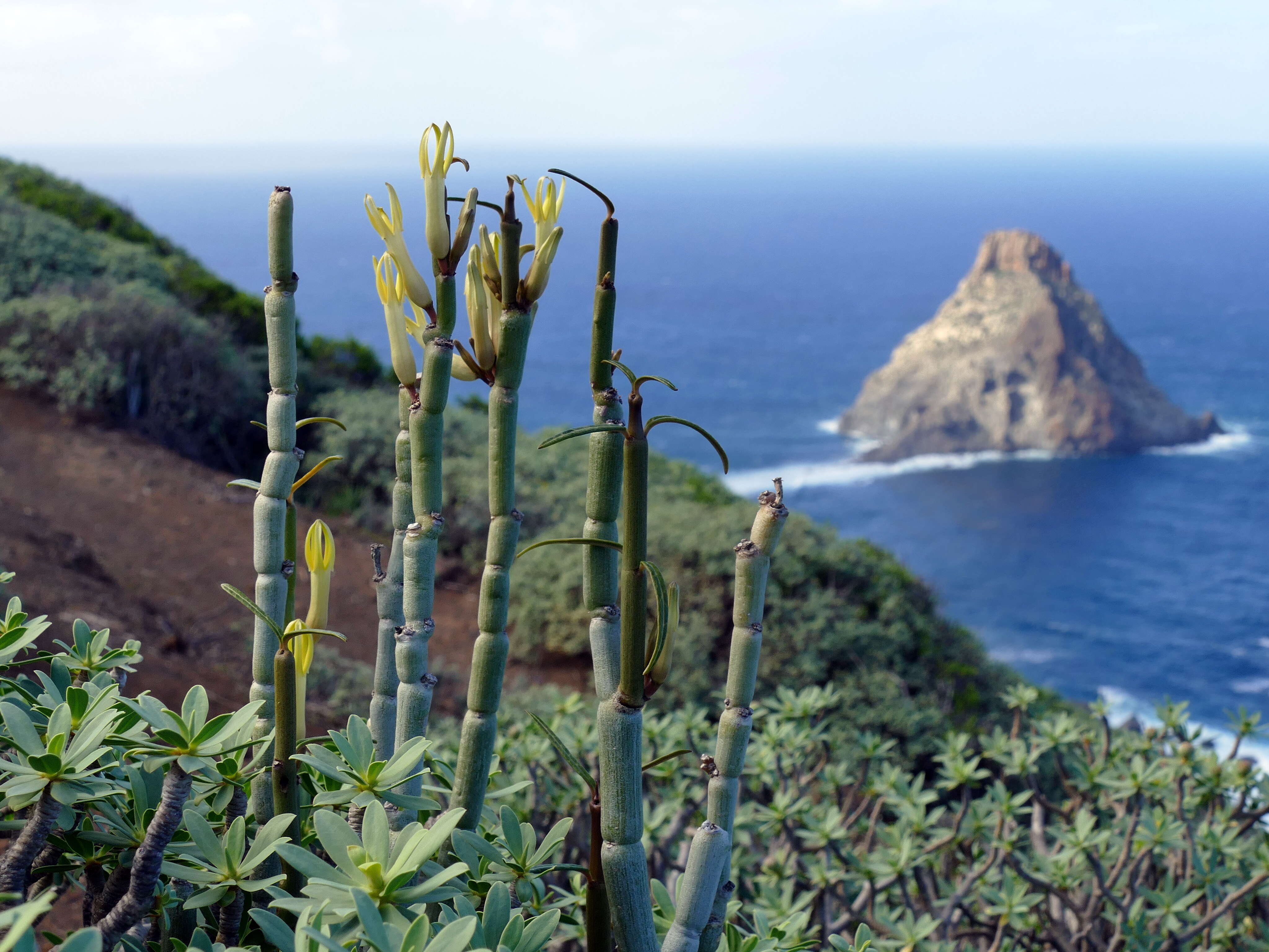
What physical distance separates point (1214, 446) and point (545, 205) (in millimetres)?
63345

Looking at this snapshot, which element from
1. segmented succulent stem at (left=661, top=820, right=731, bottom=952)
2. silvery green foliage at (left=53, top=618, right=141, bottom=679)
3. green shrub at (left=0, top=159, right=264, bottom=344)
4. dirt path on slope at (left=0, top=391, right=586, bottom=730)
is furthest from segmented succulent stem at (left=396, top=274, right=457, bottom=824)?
green shrub at (left=0, top=159, right=264, bottom=344)

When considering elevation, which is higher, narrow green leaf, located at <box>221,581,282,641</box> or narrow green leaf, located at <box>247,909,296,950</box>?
narrow green leaf, located at <box>221,581,282,641</box>

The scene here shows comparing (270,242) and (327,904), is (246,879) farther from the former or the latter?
(270,242)

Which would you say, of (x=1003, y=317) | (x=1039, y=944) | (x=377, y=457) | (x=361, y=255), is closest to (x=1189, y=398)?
(x=1003, y=317)

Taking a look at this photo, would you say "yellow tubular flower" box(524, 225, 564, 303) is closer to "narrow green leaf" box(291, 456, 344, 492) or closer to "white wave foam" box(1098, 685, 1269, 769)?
"narrow green leaf" box(291, 456, 344, 492)

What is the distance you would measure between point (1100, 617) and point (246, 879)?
3959cm

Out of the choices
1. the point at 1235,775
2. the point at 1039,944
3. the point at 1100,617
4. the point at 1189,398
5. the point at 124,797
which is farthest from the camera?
the point at 1189,398

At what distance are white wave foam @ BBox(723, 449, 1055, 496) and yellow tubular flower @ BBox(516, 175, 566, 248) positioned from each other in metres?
47.2

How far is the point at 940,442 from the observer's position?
5331 cm

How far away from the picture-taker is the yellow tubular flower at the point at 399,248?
107 cm

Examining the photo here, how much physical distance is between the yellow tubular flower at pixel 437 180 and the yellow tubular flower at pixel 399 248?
4 centimetres

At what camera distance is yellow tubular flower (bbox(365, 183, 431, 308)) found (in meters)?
1.07

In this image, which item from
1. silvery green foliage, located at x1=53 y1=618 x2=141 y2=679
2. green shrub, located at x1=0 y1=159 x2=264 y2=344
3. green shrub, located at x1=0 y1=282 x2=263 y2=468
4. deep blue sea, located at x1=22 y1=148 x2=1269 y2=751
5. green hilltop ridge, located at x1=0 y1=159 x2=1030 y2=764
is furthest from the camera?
deep blue sea, located at x1=22 y1=148 x2=1269 y2=751

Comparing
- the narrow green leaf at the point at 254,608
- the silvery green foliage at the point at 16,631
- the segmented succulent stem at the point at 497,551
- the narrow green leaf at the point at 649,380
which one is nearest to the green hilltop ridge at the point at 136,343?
the silvery green foliage at the point at 16,631
